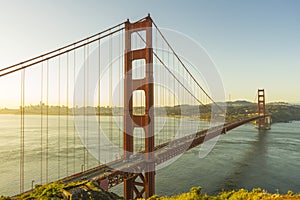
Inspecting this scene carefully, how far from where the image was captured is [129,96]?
14.6 metres

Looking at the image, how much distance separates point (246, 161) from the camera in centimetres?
2759

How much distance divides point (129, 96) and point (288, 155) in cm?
2409

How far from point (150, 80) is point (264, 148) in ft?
93.3

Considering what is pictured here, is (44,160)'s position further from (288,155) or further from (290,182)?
(288,155)

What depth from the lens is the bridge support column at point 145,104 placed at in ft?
46.5

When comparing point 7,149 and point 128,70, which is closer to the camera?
point 128,70

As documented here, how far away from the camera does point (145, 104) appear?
1428cm

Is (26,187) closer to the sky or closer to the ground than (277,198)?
closer to the ground

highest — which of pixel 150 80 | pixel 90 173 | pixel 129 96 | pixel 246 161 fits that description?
pixel 150 80

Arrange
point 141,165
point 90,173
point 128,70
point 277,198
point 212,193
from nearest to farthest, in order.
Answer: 1. point 277,198
2. point 90,173
3. point 141,165
4. point 128,70
5. point 212,193

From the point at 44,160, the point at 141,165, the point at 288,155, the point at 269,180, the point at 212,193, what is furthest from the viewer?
the point at 288,155

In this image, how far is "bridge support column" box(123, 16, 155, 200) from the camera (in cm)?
1417

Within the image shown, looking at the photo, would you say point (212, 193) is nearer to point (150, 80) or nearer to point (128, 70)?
point (150, 80)

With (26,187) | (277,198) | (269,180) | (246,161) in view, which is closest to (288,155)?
(246,161)
